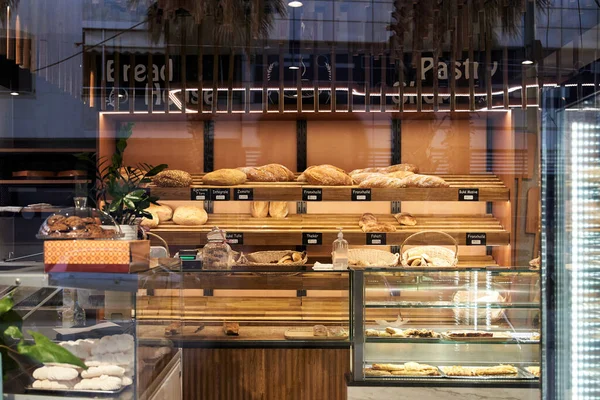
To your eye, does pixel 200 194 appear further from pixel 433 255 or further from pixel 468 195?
pixel 468 195

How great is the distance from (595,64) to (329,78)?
3.67 metres

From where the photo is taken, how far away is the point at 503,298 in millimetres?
3186

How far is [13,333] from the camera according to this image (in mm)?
2012

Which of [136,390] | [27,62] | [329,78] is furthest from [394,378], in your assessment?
[27,62]

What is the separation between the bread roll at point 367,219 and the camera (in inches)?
179

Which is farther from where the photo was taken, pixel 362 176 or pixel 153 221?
pixel 362 176

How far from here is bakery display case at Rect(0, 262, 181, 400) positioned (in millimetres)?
1907

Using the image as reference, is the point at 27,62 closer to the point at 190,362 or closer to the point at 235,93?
the point at 235,93

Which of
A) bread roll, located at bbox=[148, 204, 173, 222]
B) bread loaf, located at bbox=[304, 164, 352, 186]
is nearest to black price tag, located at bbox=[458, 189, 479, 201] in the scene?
bread loaf, located at bbox=[304, 164, 352, 186]

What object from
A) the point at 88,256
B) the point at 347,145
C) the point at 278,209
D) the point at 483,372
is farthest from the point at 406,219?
the point at 88,256

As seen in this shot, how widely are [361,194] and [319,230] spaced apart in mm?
378

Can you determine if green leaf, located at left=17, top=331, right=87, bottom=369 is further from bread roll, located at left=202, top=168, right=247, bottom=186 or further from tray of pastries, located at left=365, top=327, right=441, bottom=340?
bread roll, located at left=202, top=168, right=247, bottom=186

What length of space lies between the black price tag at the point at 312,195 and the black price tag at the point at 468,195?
37.8 inches

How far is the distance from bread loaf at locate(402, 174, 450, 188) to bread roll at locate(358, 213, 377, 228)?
320 millimetres
